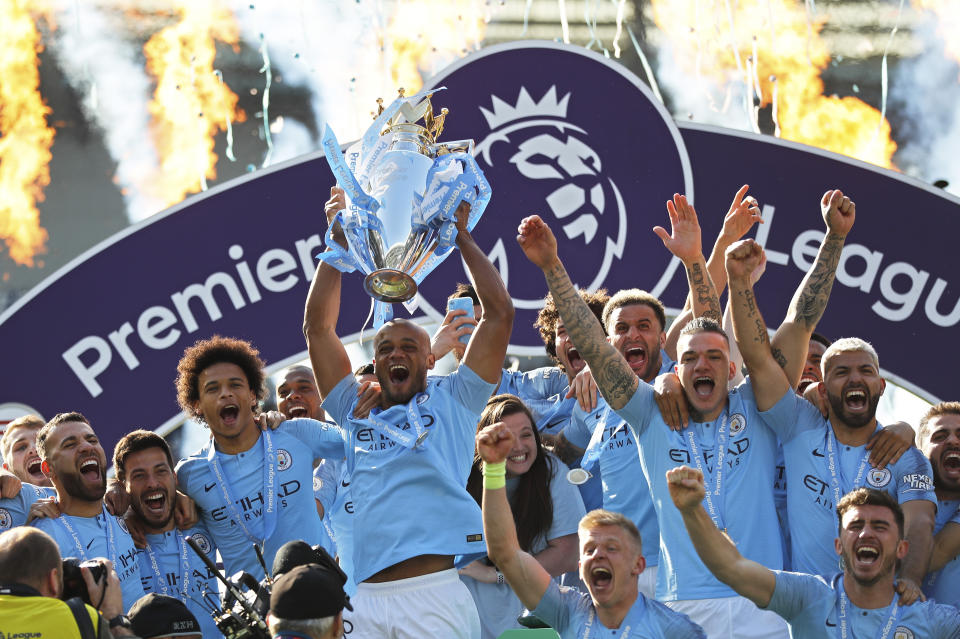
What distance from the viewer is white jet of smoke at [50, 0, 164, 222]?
8.05m

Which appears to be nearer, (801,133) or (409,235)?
(409,235)

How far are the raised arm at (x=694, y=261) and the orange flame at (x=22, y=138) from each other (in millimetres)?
4421

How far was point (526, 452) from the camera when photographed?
5.38 meters

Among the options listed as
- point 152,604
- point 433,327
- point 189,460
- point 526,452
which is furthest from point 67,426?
point 433,327

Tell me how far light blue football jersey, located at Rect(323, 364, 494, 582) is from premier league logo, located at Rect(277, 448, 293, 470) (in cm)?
38

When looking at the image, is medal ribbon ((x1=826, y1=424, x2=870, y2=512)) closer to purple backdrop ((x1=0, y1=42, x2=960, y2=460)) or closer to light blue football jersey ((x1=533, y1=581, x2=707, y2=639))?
light blue football jersey ((x1=533, y1=581, x2=707, y2=639))

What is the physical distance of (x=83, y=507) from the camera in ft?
16.2

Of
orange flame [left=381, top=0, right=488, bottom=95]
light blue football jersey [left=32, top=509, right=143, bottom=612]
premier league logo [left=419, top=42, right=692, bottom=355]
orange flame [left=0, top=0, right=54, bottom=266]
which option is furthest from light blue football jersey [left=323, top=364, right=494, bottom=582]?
orange flame [left=0, top=0, right=54, bottom=266]

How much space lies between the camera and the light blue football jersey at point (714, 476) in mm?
4484

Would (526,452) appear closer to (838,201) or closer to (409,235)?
(409,235)

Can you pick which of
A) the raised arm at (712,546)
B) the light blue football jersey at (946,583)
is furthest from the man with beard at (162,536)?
the light blue football jersey at (946,583)

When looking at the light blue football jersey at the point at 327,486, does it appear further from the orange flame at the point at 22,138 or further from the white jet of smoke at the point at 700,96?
the white jet of smoke at the point at 700,96

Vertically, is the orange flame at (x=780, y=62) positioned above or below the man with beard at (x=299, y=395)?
above

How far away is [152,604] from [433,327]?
3.94 metres
